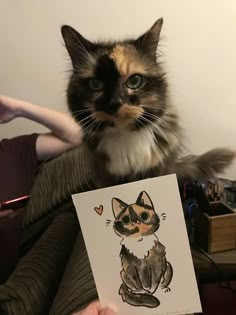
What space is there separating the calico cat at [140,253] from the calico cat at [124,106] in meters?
0.21

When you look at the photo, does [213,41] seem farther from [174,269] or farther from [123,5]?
[174,269]

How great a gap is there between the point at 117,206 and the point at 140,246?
0.09 metres

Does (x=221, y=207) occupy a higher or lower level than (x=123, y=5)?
lower

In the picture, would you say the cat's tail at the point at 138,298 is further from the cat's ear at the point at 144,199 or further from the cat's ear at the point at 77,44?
the cat's ear at the point at 77,44

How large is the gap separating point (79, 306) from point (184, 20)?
119 centimetres

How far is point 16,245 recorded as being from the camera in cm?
135

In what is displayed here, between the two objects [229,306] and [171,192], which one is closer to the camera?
[171,192]

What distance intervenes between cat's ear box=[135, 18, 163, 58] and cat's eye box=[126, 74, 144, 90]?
9 cm

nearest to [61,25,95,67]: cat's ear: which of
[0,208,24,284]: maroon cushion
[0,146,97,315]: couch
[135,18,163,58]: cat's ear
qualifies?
[135,18,163,58]: cat's ear

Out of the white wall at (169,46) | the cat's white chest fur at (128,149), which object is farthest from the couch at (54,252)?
the white wall at (169,46)

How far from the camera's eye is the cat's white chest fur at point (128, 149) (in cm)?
89

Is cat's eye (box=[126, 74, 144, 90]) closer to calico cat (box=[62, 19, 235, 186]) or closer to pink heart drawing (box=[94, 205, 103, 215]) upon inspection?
calico cat (box=[62, 19, 235, 186])

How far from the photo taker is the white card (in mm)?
→ 699

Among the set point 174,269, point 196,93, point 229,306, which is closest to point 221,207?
point 229,306
